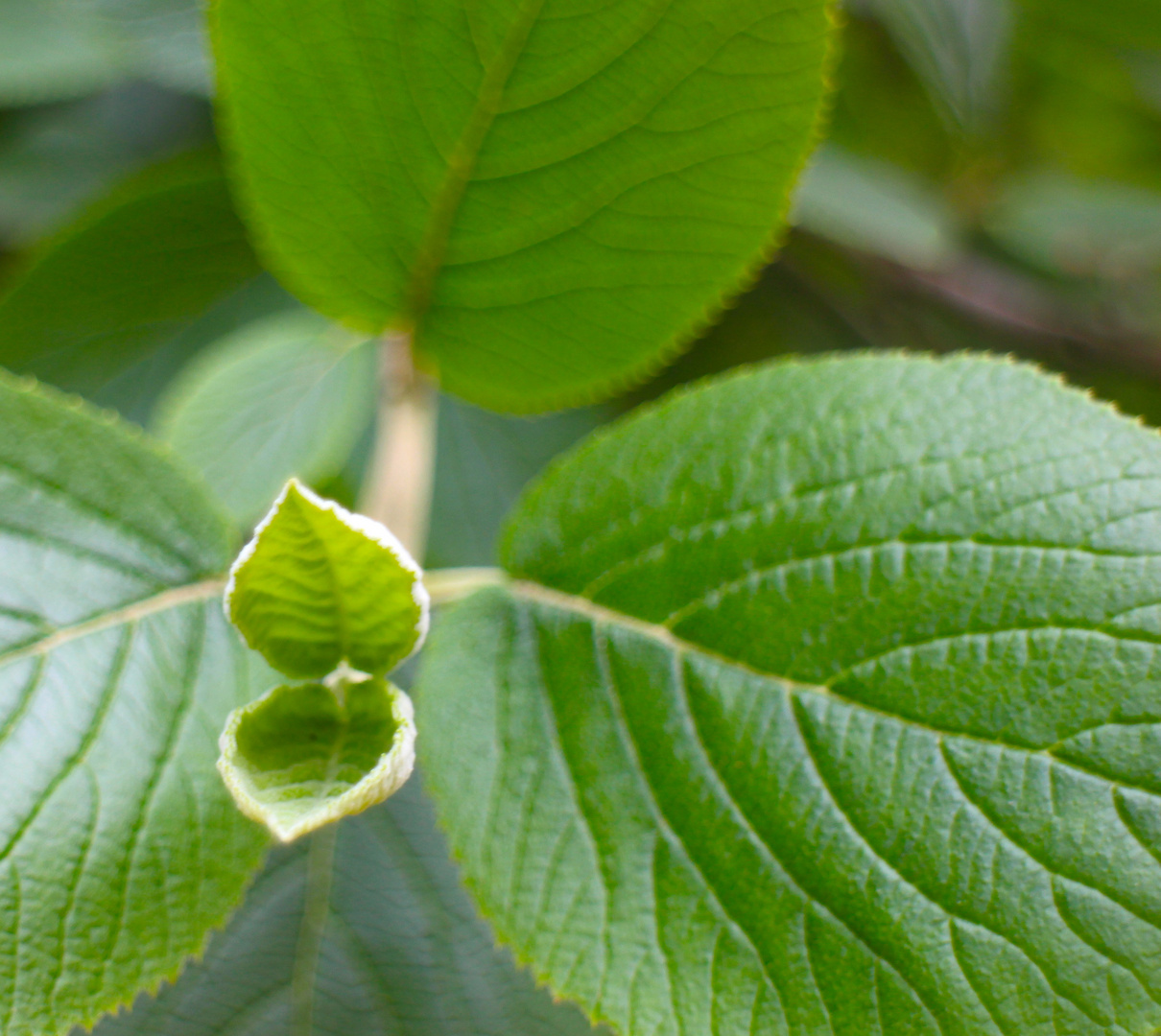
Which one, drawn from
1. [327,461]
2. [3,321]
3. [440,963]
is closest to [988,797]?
[440,963]

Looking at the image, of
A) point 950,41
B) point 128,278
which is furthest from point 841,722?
point 950,41

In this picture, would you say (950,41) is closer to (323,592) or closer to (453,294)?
(453,294)

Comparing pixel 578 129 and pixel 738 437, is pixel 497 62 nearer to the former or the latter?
pixel 578 129

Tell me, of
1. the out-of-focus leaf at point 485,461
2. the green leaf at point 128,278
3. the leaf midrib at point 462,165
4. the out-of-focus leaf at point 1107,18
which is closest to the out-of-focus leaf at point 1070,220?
the out-of-focus leaf at point 1107,18

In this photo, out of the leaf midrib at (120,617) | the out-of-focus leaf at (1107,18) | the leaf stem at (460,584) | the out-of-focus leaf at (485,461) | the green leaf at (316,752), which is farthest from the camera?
the out-of-focus leaf at (1107,18)

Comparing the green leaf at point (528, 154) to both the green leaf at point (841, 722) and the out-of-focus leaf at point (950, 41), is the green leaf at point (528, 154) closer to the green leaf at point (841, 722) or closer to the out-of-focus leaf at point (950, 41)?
the green leaf at point (841, 722)

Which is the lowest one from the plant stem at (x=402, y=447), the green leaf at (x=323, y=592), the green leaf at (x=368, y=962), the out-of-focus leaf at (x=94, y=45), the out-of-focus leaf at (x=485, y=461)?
the green leaf at (x=368, y=962)
